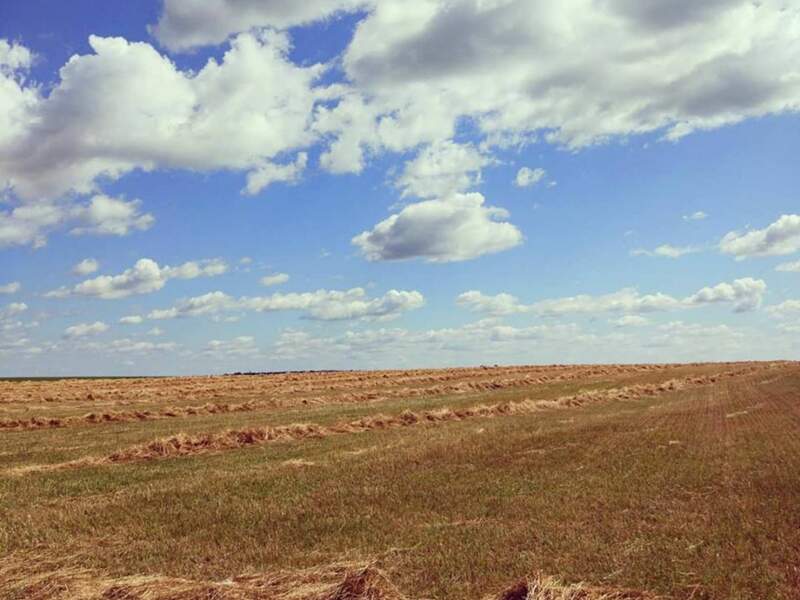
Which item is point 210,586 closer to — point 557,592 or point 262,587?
point 262,587

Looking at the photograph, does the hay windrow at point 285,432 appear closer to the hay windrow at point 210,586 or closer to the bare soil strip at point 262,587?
the hay windrow at point 210,586

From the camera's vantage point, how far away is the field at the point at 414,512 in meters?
8.16

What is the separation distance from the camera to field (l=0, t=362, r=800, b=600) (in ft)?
26.8

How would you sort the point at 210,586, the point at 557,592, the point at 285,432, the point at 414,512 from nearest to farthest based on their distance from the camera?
the point at 557,592, the point at 210,586, the point at 414,512, the point at 285,432

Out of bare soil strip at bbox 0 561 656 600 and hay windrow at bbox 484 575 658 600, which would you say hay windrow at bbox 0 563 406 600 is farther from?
→ hay windrow at bbox 484 575 658 600

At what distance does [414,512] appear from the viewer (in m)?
12.0

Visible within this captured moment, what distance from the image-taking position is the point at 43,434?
28359mm

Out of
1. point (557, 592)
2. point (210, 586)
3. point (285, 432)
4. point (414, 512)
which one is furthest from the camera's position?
point (285, 432)

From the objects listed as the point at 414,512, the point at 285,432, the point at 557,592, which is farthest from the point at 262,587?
the point at 285,432

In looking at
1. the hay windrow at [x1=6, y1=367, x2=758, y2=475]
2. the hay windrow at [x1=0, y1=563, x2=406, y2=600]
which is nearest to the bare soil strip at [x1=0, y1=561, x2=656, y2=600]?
the hay windrow at [x1=0, y1=563, x2=406, y2=600]

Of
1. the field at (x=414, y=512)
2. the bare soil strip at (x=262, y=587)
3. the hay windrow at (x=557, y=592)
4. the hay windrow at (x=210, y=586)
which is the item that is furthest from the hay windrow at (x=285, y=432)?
the hay windrow at (x=557, y=592)

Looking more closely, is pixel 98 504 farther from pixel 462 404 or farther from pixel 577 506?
pixel 462 404

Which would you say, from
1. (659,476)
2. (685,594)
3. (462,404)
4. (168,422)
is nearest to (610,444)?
(659,476)

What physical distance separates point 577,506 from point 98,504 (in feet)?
30.6
